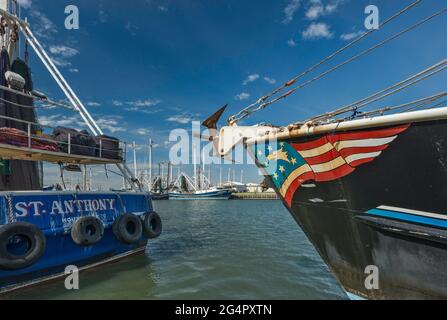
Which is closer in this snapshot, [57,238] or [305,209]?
[305,209]

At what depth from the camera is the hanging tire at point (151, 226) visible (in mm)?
10399

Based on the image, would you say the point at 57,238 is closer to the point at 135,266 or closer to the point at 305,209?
the point at 135,266

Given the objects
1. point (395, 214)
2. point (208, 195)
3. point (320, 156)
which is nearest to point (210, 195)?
point (208, 195)

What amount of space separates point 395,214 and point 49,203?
27.2 ft

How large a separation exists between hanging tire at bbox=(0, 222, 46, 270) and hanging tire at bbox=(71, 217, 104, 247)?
100 centimetres

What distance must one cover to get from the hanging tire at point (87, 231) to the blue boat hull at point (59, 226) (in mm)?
250

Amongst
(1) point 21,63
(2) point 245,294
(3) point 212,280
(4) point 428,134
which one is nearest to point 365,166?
(4) point 428,134

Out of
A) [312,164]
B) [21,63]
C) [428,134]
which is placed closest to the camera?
[428,134]

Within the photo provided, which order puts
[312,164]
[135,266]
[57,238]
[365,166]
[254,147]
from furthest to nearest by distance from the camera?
1. [135,266]
2. [57,238]
3. [254,147]
4. [312,164]
5. [365,166]

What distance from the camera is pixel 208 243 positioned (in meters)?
12.8

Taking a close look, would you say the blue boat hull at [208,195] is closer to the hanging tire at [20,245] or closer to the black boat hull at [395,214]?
the hanging tire at [20,245]

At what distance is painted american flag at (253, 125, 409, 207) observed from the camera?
14.4ft

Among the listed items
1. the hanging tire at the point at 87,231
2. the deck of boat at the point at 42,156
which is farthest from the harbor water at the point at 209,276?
the deck of boat at the point at 42,156

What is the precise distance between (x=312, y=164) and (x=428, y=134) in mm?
1896
